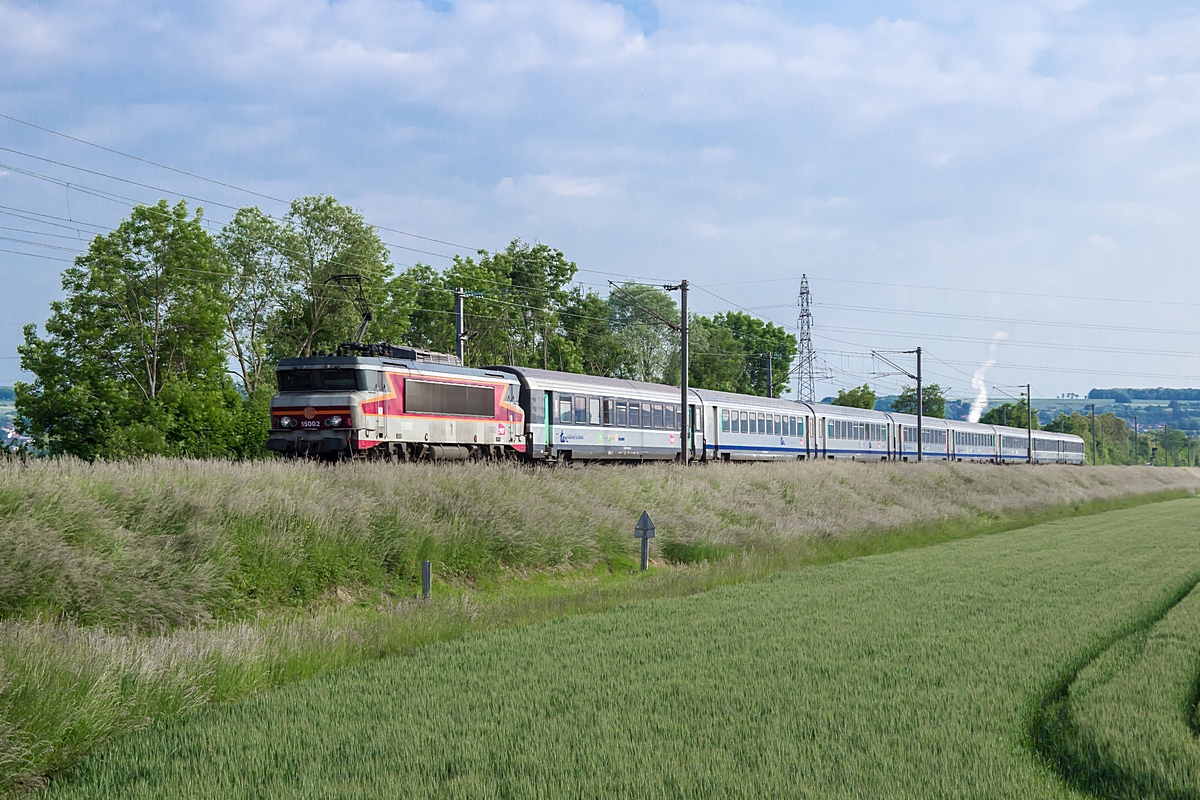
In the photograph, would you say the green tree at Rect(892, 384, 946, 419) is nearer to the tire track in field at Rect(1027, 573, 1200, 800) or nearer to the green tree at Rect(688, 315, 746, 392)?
the green tree at Rect(688, 315, 746, 392)

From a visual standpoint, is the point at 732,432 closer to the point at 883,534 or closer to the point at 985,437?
the point at 883,534

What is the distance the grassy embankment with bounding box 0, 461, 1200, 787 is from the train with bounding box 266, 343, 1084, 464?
510cm

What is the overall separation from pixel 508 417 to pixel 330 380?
22.8 feet

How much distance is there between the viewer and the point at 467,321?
65.4 metres

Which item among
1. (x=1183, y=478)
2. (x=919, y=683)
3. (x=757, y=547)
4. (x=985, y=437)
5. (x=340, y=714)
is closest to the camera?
(x=340, y=714)

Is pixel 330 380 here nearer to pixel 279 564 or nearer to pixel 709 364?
pixel 279 564

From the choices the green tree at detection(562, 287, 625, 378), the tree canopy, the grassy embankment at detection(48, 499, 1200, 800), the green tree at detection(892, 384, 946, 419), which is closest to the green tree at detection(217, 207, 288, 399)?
the tree canopy

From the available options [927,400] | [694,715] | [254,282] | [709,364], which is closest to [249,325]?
[254,282]

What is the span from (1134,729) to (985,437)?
240ft

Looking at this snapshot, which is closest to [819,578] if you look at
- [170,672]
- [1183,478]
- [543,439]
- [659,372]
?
[170,672]

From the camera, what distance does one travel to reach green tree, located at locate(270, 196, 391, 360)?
2386 inches

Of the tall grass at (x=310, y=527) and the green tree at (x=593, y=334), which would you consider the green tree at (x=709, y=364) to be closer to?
the green tree at (x=593, y=334)

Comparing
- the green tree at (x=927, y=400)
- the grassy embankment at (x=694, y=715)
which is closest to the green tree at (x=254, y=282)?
the grassy embankment at (x=694, y=715)

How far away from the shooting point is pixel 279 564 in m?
14.3
